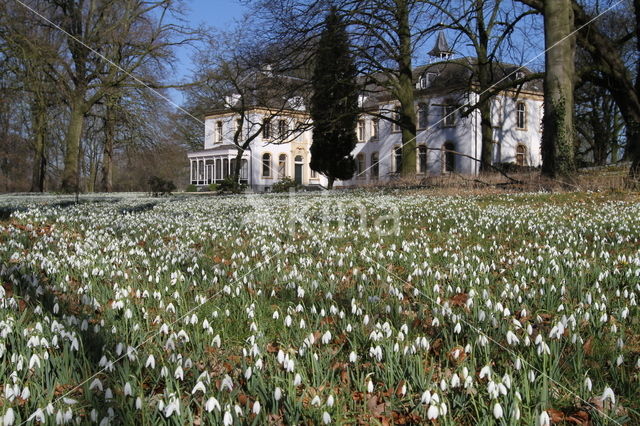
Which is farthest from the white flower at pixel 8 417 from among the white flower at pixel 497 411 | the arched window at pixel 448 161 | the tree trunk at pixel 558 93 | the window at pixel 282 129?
the arched window at pixel 448 161

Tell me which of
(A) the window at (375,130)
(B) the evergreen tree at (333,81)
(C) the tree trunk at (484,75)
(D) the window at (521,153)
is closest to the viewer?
(B) the evergreen tree at (333,81)

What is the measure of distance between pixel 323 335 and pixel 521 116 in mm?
50962

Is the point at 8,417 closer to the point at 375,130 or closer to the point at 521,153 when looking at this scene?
the point at 521,153

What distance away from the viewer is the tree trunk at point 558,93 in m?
15.3

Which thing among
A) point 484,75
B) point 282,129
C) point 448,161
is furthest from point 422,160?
point 282,129

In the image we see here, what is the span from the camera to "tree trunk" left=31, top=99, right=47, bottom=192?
28603 millimetres

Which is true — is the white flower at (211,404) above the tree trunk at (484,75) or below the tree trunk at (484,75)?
below

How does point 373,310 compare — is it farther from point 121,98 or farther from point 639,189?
point 121,98

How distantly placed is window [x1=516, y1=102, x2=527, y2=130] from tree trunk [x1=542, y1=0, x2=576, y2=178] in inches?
1362

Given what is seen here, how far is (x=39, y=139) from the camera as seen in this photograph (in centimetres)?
3534

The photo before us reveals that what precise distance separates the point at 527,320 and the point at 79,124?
102 feet

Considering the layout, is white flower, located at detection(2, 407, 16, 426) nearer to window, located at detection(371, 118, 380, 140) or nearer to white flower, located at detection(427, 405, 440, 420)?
white flower, located at detection(427, 405, 440, 420)

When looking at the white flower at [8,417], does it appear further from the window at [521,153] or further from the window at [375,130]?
the window at [375,130]

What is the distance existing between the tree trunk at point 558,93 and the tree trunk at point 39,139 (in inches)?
937
